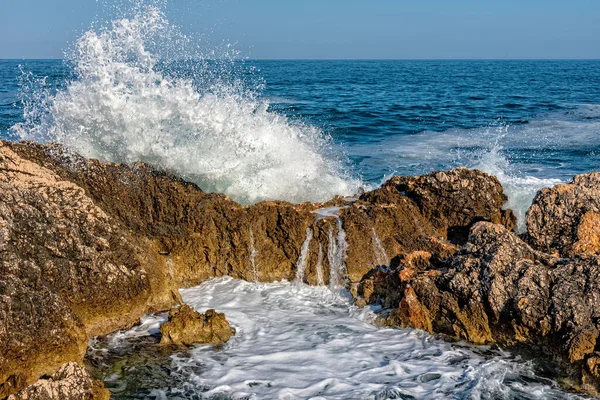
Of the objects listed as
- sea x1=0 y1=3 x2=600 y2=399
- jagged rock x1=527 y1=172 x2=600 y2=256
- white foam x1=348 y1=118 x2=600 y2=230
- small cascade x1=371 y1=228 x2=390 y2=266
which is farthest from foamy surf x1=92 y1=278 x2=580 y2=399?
white foam x1=348 y1=118 x2=600 y2=230

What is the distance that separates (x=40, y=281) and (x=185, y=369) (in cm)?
127

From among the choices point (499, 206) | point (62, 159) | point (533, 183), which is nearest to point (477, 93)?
point (533, 183)

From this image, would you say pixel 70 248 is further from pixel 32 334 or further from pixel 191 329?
pixel 191 329

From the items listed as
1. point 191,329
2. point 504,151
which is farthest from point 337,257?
point 504,151

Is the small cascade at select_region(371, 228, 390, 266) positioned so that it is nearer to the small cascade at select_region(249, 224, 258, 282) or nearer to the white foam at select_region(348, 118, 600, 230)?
the small cascade at select_region(249, 224, 258, 282)

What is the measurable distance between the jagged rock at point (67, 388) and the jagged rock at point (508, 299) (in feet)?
8.04

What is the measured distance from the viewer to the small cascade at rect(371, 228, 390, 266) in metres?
6.08

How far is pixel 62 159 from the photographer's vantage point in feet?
19.5

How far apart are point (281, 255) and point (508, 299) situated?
237 cm

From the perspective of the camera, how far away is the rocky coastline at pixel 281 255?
14.0ft

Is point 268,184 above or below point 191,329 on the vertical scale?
above

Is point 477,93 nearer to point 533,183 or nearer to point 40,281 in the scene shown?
point 533,183

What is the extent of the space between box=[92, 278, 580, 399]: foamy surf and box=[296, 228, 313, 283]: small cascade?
1.94 feet

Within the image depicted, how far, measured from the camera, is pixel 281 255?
6.20m
